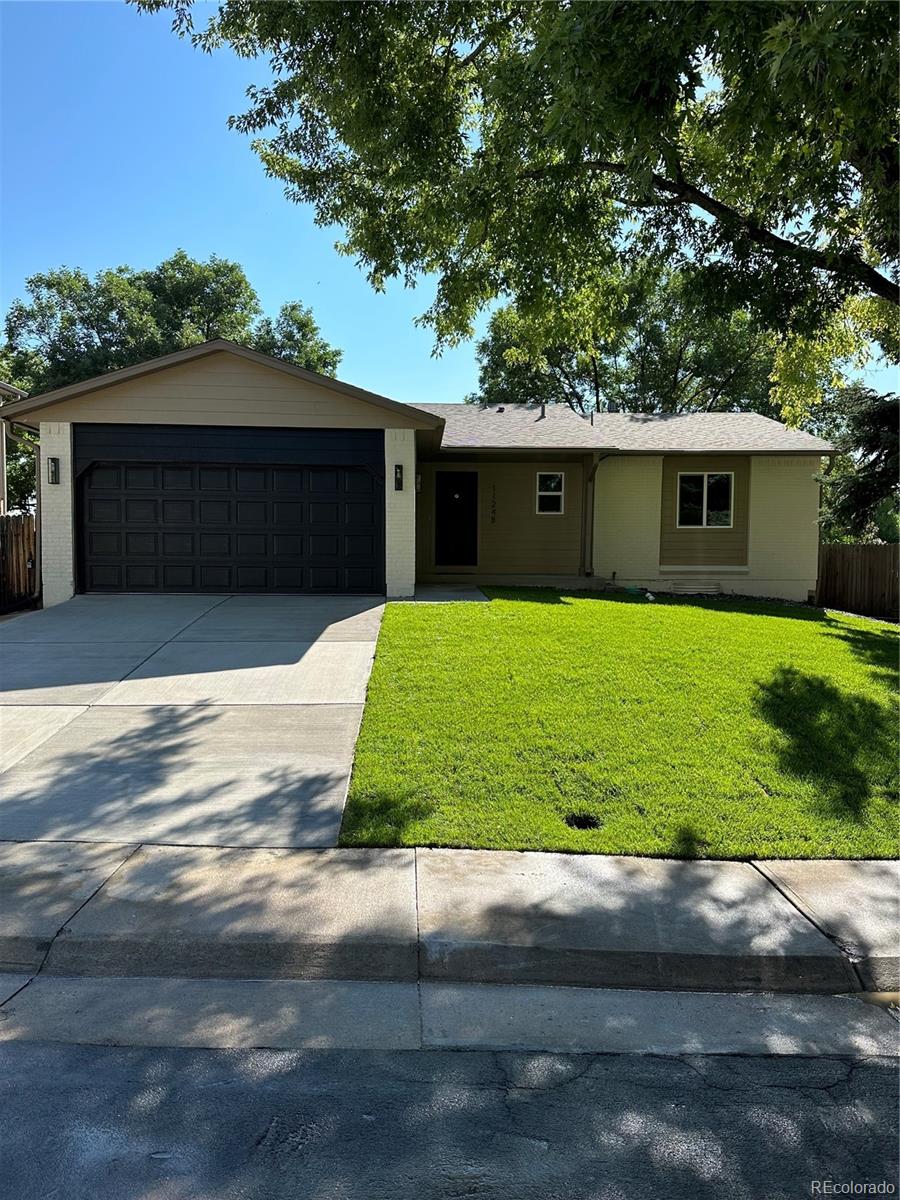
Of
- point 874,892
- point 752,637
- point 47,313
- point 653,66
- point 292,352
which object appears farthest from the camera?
point 292,352

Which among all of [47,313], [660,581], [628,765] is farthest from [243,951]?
[47,313]

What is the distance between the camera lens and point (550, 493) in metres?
18.1

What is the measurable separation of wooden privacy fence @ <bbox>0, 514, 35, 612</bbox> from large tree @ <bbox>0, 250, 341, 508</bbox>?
14544mm

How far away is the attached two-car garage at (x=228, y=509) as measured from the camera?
13.4 metres

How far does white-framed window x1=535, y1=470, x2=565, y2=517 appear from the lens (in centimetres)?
1808

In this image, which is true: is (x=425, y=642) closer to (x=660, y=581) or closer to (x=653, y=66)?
(x=653, y=66)

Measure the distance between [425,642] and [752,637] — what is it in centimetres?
436

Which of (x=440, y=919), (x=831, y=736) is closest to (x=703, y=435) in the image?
(x=831, y=736)

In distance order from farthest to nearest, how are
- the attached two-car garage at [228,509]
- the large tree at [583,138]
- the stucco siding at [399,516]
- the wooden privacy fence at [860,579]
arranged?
the wooden privacy fence at [860,579] < the stucco siding at [399,516] < the attached two-car garage at [228,509] < the large tree at [583,138]

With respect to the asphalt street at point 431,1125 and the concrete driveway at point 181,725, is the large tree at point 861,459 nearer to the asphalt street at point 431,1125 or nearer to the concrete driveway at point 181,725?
the concrete driveway at point 181,725

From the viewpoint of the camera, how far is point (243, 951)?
3641mm

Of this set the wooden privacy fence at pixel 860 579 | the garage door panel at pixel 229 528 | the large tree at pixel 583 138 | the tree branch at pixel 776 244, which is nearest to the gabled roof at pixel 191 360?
the garage door panel at pixel 229 528

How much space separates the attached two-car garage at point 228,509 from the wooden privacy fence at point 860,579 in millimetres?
12191

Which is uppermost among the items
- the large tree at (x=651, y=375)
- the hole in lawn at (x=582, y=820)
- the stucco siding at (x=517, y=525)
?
the large tree at (x=651, y=375)
